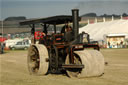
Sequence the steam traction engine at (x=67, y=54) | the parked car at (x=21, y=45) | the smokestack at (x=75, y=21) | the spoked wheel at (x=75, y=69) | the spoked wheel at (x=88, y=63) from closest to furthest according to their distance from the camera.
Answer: the spoked wheel at (x=88, y=63) → the steam traction engine at (x=67, y=54) → the spoked wheel at (x=75, y=69) → the smokestack at (x=75, y=21) → the parked car at (x=21, y=45)

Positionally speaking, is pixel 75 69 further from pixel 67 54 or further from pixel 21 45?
pixel 21 45

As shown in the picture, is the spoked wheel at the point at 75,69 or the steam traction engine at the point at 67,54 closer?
the steam traction engine at the point at 67,54

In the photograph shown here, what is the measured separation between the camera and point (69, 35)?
37.7 feet

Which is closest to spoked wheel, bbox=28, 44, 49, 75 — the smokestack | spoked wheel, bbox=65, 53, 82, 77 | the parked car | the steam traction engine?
the steam traction engine

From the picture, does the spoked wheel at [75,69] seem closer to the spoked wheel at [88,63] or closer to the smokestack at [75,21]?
the spoked wheel at [88,63]

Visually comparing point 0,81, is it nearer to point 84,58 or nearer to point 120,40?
point 84,58

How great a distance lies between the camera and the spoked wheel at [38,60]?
11406mm

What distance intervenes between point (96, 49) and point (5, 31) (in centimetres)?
6158

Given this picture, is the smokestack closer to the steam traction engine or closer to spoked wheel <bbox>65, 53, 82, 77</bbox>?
the steam traction engine

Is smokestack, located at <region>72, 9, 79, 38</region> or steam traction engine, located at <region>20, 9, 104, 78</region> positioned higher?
smokestack, located at <region>72, 9, 79, 38</region>

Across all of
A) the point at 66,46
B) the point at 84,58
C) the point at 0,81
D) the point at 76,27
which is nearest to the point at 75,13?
the point at 76,27

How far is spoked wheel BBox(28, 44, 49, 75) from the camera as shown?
449 inches

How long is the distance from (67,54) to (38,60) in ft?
4.31

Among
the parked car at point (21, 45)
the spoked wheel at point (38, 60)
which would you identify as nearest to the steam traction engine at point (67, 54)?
the spoked wheel at point (38, 60)
